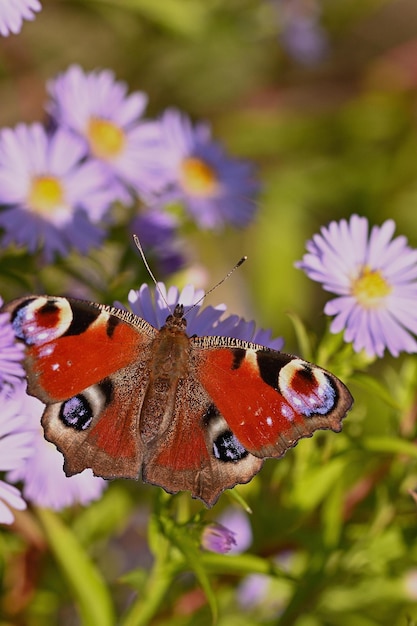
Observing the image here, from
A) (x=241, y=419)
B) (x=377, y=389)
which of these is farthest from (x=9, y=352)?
(x=377, y=389)

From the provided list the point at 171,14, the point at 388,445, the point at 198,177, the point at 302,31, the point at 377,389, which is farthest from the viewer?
the point at 302,31

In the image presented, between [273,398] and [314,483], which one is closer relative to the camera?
[273,398]

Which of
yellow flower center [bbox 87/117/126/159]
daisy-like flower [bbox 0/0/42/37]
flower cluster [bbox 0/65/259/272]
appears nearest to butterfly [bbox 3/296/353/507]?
flower cluster [bbox 0/65/259/272]

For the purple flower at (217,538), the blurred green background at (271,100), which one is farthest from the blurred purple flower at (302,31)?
the purple flower at (217,538)

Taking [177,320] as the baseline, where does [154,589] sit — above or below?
below

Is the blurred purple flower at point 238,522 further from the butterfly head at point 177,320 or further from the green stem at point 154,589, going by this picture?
the butterfly head at point 177,320

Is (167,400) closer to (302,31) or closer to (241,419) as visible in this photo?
(241,419)

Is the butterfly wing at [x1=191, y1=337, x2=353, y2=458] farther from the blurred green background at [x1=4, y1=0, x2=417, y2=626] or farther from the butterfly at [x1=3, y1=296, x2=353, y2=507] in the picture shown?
the blurred green background at [x1=4, y1=0, x2=417, y2=626]
